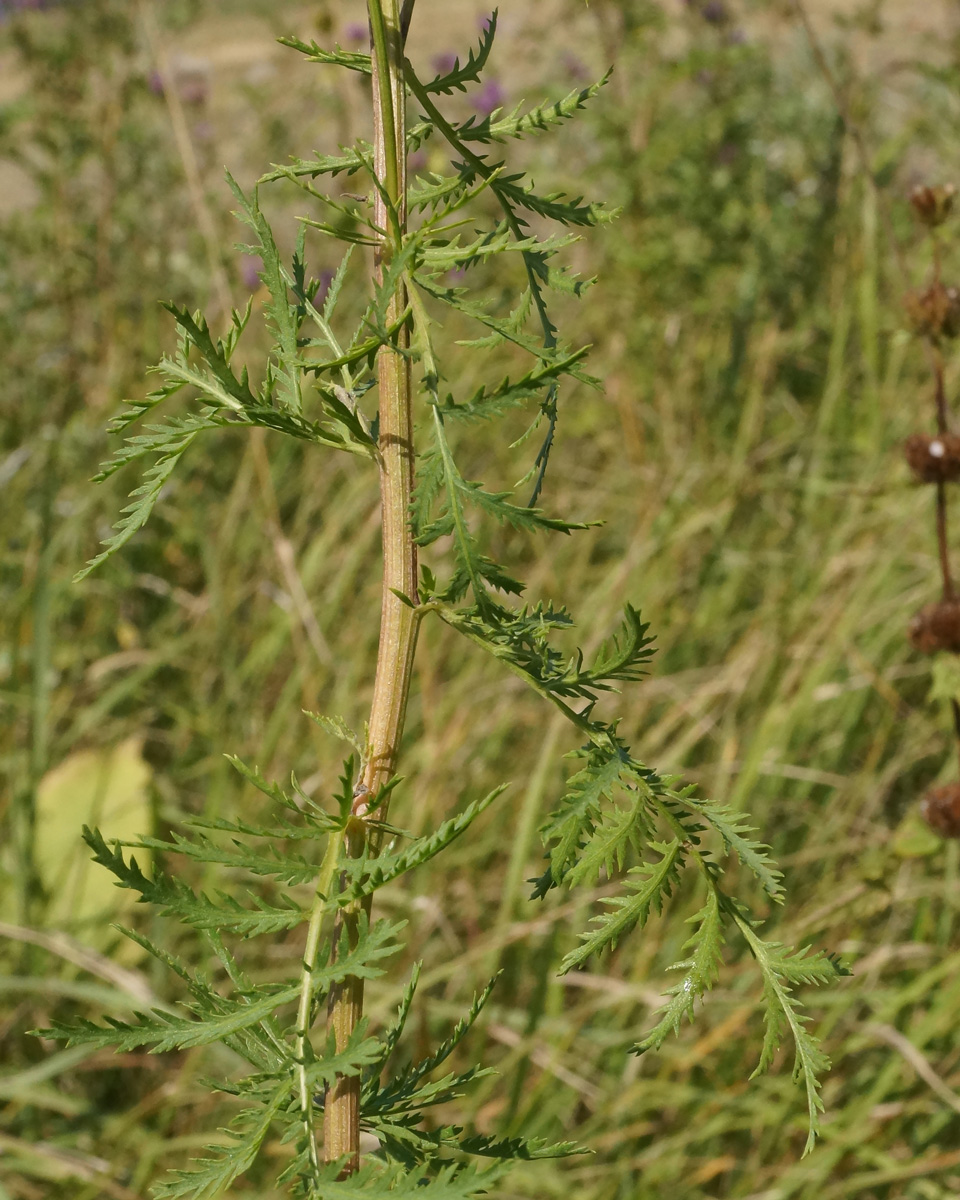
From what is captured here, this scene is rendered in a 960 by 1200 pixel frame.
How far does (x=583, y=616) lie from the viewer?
2189 millimetres

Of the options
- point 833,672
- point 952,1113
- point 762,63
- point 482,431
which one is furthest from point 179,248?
point 952,1113

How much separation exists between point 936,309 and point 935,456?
142mm

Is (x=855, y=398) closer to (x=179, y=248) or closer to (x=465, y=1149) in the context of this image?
(x=179, y=248)

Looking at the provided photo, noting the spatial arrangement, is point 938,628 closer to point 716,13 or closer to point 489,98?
point 716,13

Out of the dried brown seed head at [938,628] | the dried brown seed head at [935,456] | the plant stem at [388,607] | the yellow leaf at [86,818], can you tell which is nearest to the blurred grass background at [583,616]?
the yellow leaf at [86,818]

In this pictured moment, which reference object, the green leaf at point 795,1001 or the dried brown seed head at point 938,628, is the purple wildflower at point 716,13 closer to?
the dried brown seed head at point 938,628

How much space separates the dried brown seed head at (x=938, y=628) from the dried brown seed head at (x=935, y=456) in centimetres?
12

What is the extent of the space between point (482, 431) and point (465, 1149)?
2.46 meters

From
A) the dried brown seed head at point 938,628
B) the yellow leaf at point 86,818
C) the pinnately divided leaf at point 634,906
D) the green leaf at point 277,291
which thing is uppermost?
the green leaf at point 277,291

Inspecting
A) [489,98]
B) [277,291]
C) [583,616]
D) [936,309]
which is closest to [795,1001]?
[277,291]

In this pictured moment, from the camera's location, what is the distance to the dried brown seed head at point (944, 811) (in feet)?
3.61

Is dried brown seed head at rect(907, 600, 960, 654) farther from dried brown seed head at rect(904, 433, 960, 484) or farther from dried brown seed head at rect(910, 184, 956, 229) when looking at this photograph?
dried brown seed head at rect(910, 184, 956, 229)

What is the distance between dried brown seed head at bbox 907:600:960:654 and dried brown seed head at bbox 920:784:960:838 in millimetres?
132

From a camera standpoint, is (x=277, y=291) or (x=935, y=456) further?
(x=935, y=456)
